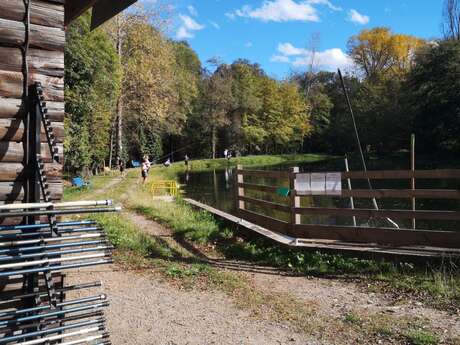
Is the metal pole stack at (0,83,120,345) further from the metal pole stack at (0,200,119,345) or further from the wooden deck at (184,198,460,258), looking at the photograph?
the wooden deck at (184,198,460,258)

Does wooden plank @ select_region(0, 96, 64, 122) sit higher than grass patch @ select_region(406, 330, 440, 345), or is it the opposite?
wooden plank @ select_region(0, 96, 64, 122)

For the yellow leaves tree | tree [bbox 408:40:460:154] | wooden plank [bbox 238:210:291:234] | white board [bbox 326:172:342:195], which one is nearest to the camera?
white board [bbox 326:172:342:195]

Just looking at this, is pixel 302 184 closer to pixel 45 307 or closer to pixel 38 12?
pixel 38 12

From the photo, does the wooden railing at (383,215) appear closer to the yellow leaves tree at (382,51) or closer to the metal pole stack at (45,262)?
the metal pole stack at (45,262)

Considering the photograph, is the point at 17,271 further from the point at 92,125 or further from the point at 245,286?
the point at 92,125

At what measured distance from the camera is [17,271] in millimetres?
2691

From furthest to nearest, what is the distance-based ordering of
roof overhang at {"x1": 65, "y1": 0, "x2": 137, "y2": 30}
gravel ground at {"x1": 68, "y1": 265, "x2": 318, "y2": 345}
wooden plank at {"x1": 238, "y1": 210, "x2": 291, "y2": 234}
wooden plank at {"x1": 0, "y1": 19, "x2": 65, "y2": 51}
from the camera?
wooden plank at {"x1": 238, "y1": 210, "x2": 291, "y2": 234}, gravel ground at {"x1": 68, "y1": 265, "x2": 318, "y2": 345}, roof overhang at {"x1": 65, "y1": 0, "x2": 137, "y2": 30}, wooden plank at {"x1": 0, "y1": 19, "x2": 65, "y2": 51}

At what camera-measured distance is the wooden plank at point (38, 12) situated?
11.4 feet

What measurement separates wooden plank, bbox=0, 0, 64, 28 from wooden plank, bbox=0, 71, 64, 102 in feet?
1.40

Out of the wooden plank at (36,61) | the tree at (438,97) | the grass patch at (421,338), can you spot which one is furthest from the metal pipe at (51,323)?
the tree at (438,97)

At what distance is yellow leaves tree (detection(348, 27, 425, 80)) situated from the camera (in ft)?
227

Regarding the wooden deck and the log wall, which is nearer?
the log wall

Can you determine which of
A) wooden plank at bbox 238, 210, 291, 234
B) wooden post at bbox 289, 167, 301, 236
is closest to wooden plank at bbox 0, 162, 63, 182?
wooden post at bbox 289, 167, 301, 236

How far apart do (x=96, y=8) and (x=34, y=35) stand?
1157mm
